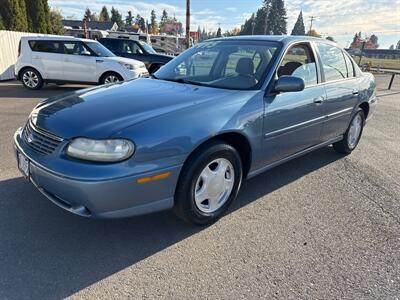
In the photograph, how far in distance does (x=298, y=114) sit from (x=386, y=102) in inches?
370

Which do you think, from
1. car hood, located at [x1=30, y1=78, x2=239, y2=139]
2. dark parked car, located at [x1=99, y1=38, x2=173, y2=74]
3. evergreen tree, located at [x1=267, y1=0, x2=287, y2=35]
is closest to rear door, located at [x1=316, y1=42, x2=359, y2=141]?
car hood, located at [x1=30, y1=78, x2=239, y2=139]

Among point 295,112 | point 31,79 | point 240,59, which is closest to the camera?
point 295,112

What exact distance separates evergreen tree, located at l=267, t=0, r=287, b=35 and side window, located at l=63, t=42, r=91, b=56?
72.6 meters

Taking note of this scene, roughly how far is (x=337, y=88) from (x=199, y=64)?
1859 millimetres

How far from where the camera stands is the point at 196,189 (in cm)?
296

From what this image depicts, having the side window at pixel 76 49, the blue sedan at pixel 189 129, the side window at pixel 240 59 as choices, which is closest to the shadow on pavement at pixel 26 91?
the side window at pixel 76 49

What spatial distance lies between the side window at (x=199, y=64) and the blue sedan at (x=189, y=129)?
14mm

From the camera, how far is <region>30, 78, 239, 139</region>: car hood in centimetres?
259

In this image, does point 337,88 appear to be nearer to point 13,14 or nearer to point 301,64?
point 301,64

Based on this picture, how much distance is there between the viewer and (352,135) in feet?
17.2

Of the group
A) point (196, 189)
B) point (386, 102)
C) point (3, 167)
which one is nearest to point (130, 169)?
point (196, 189)

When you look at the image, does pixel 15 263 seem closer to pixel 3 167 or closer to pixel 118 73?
pixel 3 167

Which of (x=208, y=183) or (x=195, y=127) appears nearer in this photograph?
(x=195, y=127)

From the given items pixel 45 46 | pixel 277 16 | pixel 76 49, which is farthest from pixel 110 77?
pixel 277 16
